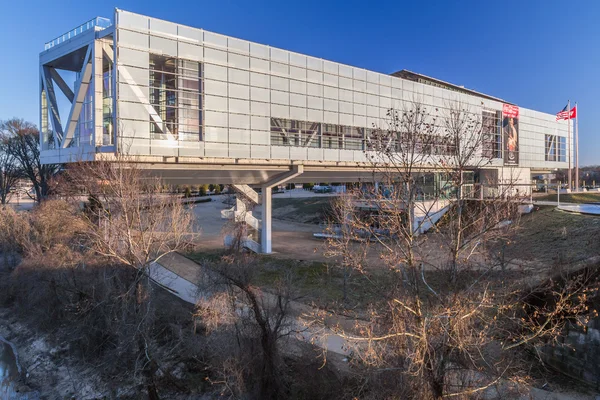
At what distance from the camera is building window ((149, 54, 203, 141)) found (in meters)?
23.7

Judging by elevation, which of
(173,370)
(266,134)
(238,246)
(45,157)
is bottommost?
(173,370)

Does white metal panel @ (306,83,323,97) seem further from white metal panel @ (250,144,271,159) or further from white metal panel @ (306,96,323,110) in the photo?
white metal panel @ (250,144,271,159)

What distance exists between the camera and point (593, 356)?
13.1 m

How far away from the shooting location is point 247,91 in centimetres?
2683

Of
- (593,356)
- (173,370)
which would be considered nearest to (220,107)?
(173,370)

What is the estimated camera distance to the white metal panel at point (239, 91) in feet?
85.6

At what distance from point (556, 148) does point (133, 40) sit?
2176 inches

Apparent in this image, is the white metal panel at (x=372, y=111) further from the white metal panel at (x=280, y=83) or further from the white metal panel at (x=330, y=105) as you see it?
the white metal panel at (x=280, y=83)

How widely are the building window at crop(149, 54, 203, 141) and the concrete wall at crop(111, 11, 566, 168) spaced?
0.45 meters

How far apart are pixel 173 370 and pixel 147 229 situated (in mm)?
5812

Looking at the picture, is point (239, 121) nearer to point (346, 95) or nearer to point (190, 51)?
point (190, 51)

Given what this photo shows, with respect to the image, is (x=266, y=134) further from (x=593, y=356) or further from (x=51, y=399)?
(x=593, y=356)

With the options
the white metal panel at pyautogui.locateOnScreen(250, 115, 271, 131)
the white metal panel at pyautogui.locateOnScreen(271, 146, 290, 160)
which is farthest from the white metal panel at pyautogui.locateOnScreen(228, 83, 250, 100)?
the white metal panel at pyautogui.locateOnScreen(271, 146, 290, 160)

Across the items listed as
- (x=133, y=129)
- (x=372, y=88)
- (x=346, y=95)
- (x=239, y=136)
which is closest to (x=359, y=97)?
(x=346, y=95)
